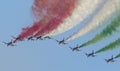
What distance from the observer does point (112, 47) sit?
3128 cm

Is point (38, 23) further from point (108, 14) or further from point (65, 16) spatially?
point (108, 14)

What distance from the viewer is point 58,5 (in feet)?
97.7

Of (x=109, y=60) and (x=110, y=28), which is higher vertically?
(x=109, y=60)

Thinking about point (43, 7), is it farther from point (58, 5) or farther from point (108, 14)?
point (108, 14)

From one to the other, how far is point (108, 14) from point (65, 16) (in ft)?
9.79

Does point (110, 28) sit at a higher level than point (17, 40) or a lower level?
lower

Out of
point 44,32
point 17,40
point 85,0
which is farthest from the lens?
point 17,40

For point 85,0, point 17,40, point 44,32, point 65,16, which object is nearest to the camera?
point 85,0

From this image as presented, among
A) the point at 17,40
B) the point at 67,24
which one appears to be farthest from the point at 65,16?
the point at 17,40

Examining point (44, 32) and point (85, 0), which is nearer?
point (85, 0)

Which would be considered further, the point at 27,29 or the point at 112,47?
the point at 27,29

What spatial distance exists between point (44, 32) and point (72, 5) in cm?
406

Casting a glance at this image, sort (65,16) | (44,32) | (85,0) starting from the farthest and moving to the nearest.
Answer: (44,32)
(65,16)
(85,0)

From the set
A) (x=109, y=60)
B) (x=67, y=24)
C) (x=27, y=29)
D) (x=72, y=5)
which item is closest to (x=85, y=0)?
(x=72, y=5)
